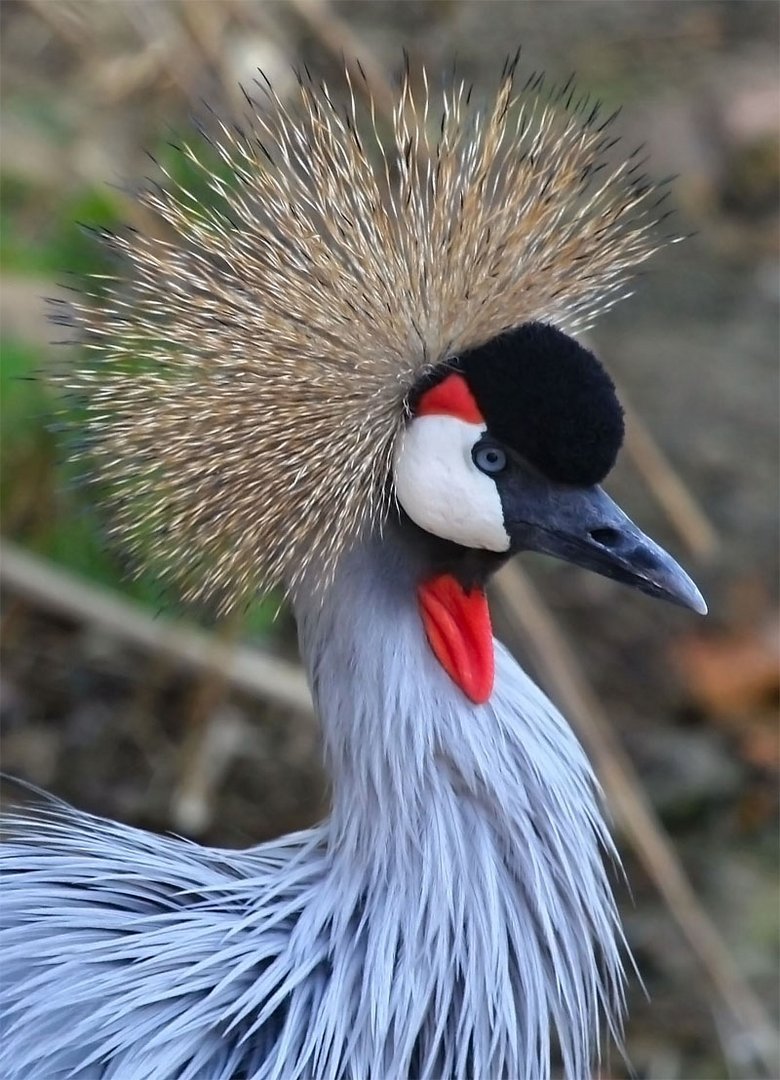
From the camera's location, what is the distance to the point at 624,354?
11.8 ft

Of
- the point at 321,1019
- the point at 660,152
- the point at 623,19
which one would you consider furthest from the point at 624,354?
the point at 321,1019

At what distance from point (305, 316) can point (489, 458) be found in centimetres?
22

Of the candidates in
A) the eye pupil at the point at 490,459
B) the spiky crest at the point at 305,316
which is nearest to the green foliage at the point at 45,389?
the spiky crest at the point at 305,316

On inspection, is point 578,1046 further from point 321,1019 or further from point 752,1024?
point 752,1024

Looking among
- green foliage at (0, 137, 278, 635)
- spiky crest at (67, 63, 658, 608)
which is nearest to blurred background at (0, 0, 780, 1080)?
green foliage at (0, 137, 278, 635)

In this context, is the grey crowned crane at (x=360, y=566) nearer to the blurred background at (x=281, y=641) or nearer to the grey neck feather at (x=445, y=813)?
the grey neck feather at (x=445, y=813)

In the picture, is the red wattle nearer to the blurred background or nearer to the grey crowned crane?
the grey crowned crane

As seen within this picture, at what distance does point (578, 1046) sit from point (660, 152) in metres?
3.22

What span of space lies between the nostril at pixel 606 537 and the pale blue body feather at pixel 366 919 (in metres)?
0.17

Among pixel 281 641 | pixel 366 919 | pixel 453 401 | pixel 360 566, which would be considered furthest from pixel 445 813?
pixel 281 641

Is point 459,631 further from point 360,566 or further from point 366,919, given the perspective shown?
point 366,919

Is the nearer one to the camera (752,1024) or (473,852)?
(473,852)

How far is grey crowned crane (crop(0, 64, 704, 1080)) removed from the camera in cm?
126

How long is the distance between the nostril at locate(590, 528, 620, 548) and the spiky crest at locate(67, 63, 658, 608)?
185mm
